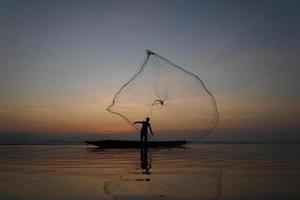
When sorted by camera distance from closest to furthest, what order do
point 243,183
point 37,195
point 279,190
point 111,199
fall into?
point 111,199, point 37,195, point 279,190, point 243,183

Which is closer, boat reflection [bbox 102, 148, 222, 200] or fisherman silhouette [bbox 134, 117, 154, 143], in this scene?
boat reflection [bbox 102, 148, 222, 200]

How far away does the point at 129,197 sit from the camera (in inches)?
369

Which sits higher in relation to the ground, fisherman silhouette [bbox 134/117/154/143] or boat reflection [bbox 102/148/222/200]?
fisherman silhouette [bbox 134/117/154/143]

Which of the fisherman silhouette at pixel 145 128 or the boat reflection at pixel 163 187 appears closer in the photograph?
the boat reflection at pixel 163 187

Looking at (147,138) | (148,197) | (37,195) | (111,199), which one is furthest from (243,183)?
(147,138)

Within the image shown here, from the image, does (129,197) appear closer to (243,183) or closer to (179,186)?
(179,186)

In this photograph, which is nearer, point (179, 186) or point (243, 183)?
point (179, 186)

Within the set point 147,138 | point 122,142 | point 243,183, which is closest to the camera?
point 243,183

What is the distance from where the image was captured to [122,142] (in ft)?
142

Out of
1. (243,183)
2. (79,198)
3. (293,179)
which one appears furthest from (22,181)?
(293,179)

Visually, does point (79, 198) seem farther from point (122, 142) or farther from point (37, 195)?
point (122, 142)

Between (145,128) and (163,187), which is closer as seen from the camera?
(163,187)

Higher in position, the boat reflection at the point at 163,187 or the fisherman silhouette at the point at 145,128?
the fisherman silhouette at the point at 145,128

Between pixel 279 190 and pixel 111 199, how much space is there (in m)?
4.39
